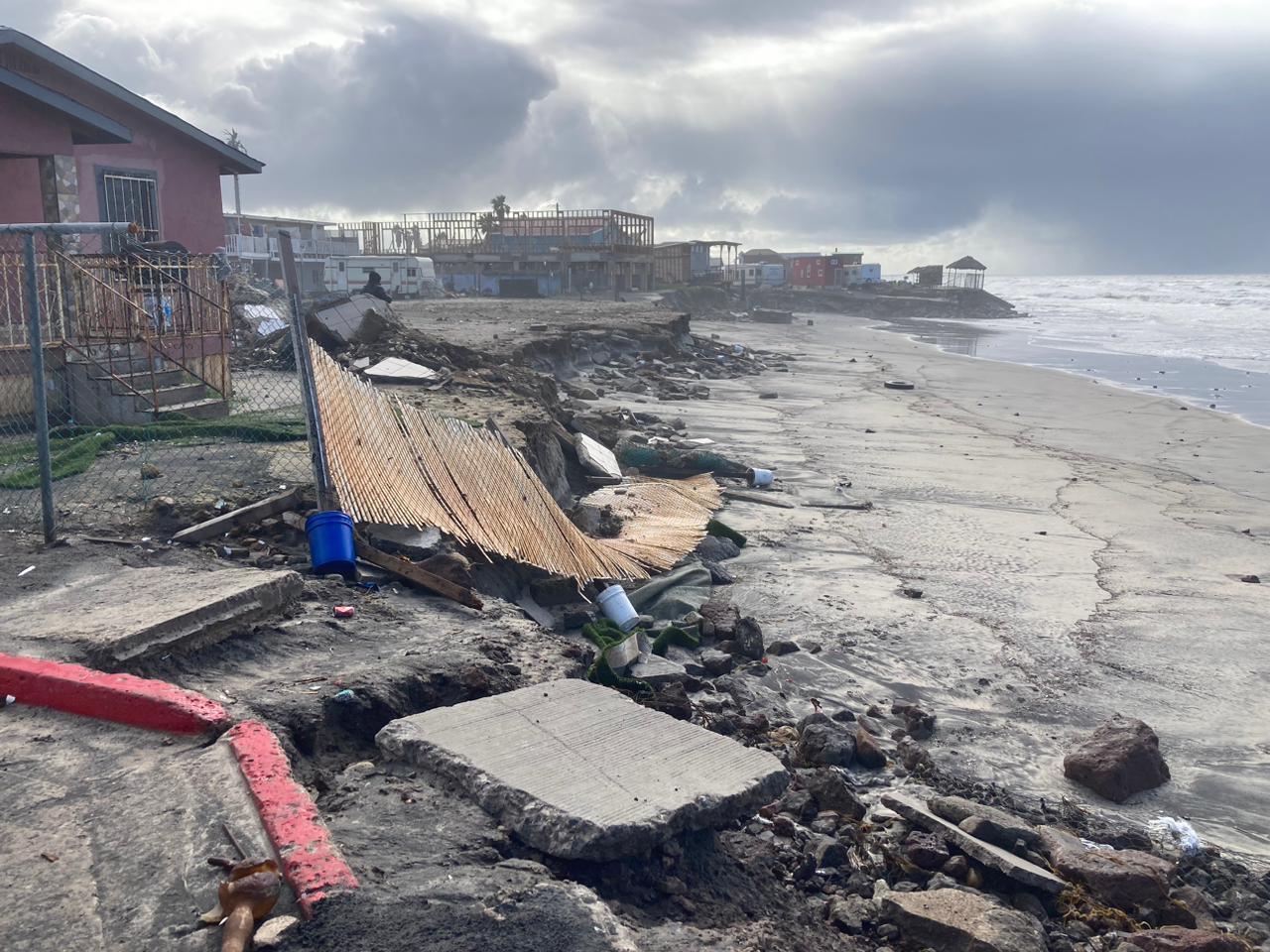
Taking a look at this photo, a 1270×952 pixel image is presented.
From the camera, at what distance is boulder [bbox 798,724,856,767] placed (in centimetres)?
512

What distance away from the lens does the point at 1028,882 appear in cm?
397

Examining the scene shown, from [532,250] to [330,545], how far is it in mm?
48720

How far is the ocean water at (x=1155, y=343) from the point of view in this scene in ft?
82.2

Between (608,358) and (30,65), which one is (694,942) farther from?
(608,358)

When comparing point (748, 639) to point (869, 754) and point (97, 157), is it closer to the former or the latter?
point (869, 754)

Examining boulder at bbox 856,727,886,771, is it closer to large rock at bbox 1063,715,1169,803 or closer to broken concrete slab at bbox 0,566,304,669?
large rock at bbox 1063,715,1169,803

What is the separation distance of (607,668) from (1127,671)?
3.69 meters

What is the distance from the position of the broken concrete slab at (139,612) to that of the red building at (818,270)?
243 ft

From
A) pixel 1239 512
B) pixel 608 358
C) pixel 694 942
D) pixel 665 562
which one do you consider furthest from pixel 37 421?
pixel 608 358

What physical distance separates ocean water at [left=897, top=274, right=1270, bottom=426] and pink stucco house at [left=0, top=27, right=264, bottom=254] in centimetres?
1880

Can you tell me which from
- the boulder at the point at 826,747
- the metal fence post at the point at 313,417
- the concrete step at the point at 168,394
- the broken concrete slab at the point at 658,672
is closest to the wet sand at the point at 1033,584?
the boulder at the point at 826,747

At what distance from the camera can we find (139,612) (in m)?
4.73

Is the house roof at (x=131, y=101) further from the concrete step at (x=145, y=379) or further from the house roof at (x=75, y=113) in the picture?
the concrete step at (x=145, y=379)

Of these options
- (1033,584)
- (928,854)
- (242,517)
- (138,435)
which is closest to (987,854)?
(928,854)
